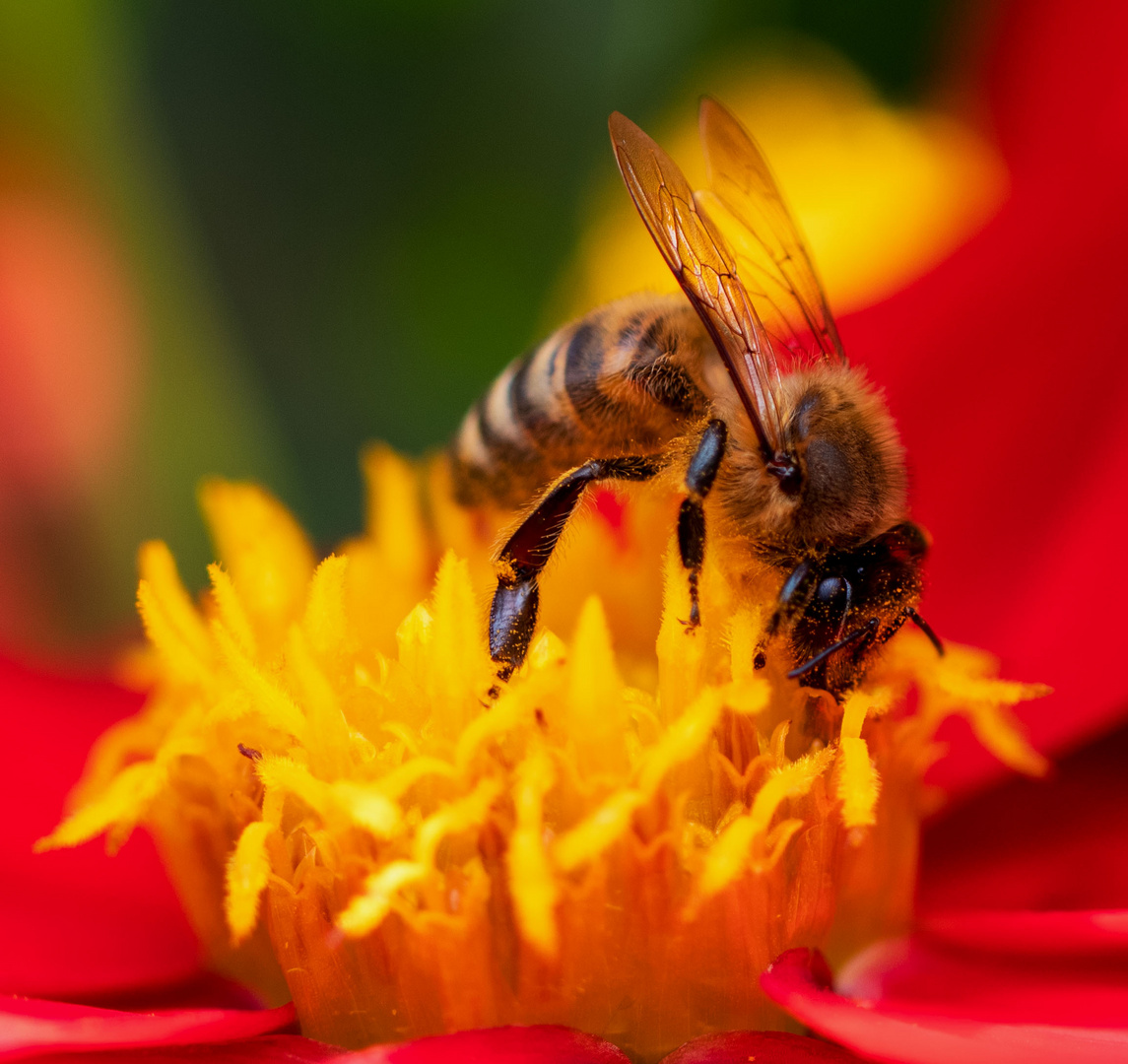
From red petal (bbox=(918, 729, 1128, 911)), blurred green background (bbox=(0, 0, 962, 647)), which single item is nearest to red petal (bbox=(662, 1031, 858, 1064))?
red petal (bbox=(918, 729, 1128, 911))

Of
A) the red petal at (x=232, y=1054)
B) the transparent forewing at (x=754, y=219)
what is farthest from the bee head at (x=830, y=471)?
the red petal at (x=232, y=1054)

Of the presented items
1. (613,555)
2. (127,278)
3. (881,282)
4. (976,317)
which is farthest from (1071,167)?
(127,278)

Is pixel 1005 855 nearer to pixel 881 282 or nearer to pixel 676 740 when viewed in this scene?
pixel 676 740

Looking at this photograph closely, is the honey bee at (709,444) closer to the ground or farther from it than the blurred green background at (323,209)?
closer to the ground

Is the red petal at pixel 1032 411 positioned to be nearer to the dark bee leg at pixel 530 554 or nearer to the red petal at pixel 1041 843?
the red petal at pixel 1041 843

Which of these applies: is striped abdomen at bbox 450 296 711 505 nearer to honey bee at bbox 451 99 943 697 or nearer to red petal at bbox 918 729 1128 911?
honey bee at bbox 451 99 943 697

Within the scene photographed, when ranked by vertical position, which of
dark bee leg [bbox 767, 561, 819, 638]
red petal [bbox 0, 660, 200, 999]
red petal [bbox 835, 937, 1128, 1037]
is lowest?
red petal [bbox 835, 937, 1128, 1037]
